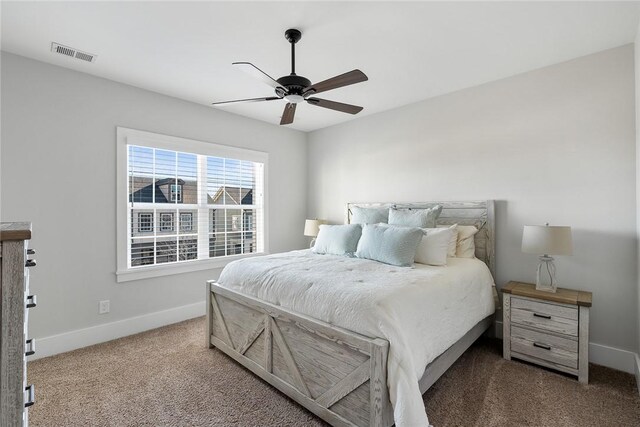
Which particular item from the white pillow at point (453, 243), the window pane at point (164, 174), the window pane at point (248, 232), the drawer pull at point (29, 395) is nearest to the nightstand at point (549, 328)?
the white pillow at point (453, 243)

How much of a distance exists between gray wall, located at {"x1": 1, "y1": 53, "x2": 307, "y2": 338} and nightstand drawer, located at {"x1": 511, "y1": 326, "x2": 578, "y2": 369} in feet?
11.4

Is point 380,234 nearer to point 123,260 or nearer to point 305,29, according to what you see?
point 305,29

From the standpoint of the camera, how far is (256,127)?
4336 mm

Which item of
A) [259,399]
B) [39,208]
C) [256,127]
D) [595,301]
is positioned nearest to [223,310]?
[259,399]

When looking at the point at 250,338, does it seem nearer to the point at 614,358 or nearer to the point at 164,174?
the point at 164,174

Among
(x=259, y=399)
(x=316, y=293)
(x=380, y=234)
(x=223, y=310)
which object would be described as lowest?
(x=259, y=399)

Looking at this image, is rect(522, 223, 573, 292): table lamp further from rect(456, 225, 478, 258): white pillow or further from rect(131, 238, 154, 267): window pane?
rect(131, 238, 154, 267): window pane

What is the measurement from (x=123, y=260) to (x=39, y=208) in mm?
834

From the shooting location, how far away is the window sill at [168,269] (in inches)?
124

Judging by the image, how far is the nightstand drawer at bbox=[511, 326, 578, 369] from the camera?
7.48 ft

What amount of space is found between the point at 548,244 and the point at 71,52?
419 cm

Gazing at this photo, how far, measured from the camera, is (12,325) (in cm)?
89

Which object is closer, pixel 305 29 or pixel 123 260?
pixel 305 29

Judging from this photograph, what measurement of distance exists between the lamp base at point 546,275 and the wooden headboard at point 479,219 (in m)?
0.41
